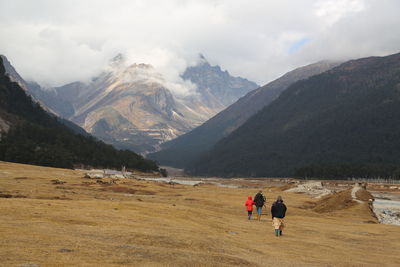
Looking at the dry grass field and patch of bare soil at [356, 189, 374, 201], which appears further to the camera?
patch of bare soil at [356, 189, 374, 201]

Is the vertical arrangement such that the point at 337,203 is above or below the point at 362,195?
below

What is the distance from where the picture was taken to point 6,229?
846 inches

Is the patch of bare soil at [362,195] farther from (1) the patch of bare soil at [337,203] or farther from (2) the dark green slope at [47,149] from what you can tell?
(2) the dark green slope at [47,149]

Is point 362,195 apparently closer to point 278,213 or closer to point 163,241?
point 278,213

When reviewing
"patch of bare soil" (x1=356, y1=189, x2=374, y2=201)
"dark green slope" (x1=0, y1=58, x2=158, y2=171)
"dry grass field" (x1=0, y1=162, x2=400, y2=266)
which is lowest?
"dry grass field" (x1=0, y1=162, x2=400, y2=266)

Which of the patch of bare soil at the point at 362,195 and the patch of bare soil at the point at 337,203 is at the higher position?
the patch of bare soil at the point at 362,195

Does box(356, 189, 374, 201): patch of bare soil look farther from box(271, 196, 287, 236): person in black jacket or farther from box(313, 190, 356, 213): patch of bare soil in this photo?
box(271, 196, 287, 236): person in black jacket

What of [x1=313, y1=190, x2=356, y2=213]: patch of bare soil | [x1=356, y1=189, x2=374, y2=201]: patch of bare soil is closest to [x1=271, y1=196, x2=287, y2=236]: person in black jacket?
[x1=313, y1=190, x2=356, y2=213]: patch of bare soil

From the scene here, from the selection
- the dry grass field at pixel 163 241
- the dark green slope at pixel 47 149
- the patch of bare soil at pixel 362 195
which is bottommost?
the dry grass field at pixel 163 241

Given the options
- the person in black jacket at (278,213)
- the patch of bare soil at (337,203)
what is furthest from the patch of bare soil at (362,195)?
the person in black jacket at (278,213)

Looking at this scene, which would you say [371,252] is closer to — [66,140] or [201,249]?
[201,249]

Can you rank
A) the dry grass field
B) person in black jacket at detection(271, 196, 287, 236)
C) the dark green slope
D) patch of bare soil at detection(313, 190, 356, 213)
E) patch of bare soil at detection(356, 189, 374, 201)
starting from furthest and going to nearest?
the dark green slope < patch of bare soil at detection(356, 189, 374, 201) < patch of bare soil at detection(313, 190, 356, 213) < person in black jacket at detection(271, 196, 287, 236) < the dry grass field

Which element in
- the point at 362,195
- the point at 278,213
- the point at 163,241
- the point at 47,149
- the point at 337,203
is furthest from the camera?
the point at 47,149

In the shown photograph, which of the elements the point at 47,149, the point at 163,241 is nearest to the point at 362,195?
the point at 163,241
